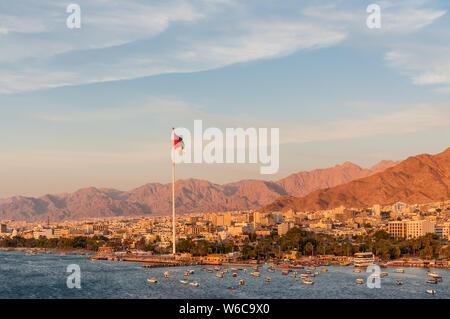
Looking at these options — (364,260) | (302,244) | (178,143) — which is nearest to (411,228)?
(302,244)

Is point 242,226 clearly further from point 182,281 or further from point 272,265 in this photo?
point 182,281

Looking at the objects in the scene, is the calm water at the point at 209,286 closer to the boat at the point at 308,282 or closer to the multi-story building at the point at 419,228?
the boat at the point at 308,282

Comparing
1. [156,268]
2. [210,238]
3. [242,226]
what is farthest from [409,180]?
[156,268]

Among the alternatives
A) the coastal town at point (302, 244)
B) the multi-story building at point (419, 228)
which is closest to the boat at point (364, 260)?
the coastal town at point (302, 244)

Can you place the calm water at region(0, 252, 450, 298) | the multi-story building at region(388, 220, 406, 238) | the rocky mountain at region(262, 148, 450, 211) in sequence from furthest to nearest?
the rocky mountain at region(262, 148, 450, 211) → the multi-story building at region(388, 220, 406, 238) → the calm water at region(0, 252, 450, 298)

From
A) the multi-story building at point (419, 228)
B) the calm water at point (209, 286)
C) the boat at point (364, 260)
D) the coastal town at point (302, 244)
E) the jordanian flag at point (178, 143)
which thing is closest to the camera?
the calm water at point (209, 286)

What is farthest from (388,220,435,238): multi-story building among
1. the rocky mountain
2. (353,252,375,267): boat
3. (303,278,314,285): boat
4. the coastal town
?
the rocky mountain

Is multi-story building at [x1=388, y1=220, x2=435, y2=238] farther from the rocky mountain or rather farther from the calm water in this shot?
the rocky mountain
